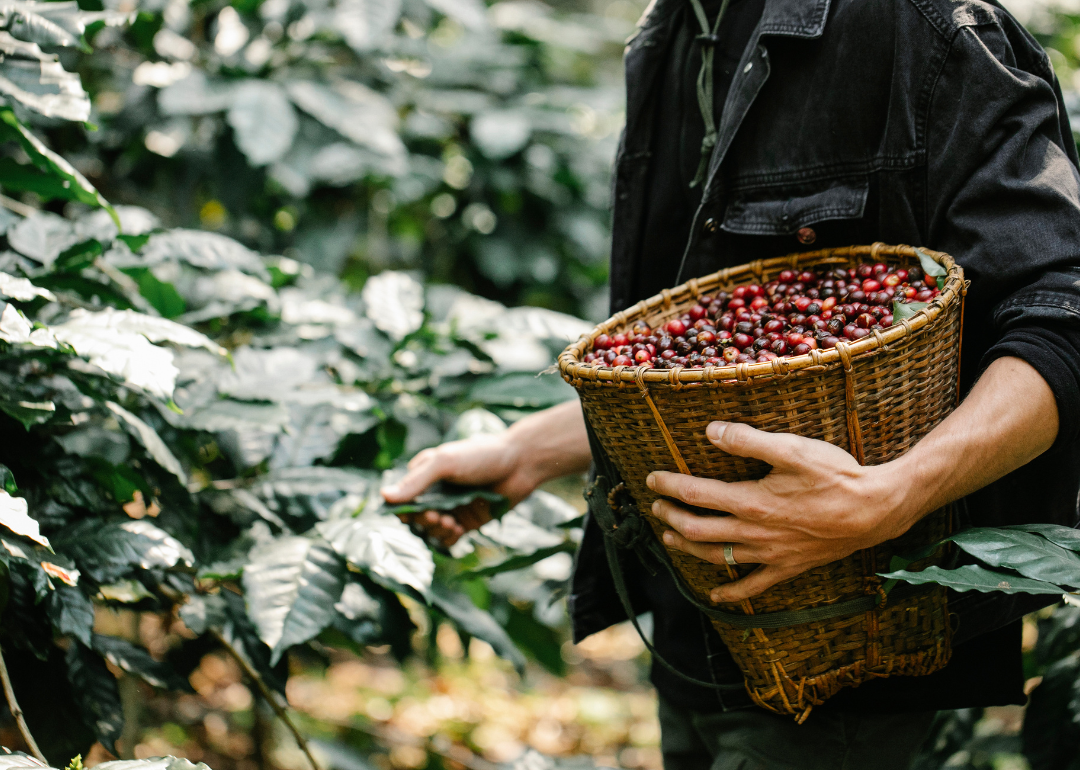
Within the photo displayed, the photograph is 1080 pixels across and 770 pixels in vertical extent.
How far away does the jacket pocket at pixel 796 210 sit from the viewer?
1.02 m

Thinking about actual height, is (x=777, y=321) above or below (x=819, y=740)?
above

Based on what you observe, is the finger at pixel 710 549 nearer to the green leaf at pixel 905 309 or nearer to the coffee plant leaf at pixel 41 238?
the green leaf at pixel 905 309

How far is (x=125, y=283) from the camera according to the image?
1.46 meters

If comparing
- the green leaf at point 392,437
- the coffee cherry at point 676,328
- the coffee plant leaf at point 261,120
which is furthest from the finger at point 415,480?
the coffee plant leaf at point 261,120

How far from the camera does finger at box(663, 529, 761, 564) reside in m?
0.88

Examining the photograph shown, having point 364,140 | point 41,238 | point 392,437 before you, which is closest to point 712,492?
point 392,437

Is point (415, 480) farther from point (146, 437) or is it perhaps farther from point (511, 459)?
point (146, 437)

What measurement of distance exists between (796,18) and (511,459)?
753 mm

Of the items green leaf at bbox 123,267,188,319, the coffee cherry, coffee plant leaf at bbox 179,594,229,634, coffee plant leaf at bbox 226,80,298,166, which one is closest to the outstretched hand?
the coffee cherry

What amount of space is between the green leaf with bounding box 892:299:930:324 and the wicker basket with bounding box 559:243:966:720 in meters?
0.01

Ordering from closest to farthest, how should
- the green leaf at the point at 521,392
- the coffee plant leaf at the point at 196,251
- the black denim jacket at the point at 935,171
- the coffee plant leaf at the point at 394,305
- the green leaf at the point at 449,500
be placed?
the black denim jacket at the point at 935,171, the green leaf at the point at 449,500, the coffee plant leaf at the point at 196,251, the green leaf at the point at 521,392, the coffee plant leaf at the point at 394,305

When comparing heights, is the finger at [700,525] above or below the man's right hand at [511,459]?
above

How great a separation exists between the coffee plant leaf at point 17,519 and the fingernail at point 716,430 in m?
0.67

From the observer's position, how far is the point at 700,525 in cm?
89
